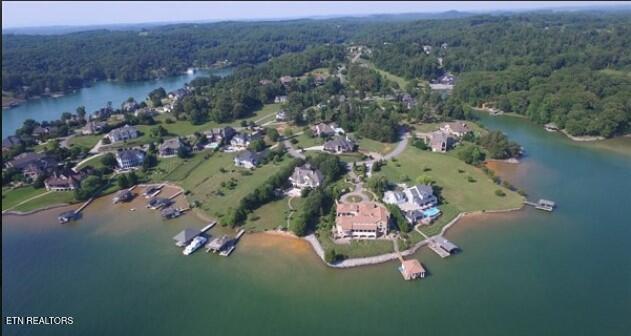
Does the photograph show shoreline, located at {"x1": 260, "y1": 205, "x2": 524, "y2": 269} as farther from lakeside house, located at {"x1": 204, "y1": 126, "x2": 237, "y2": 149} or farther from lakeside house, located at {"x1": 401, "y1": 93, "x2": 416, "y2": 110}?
lakeside house, located at {"x1": 401, "y1": 93, "x2": 416, "y2": 110}

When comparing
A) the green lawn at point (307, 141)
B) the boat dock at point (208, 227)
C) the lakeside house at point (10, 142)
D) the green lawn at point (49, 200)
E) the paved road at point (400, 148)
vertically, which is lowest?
the boat dock at point (208, 227)

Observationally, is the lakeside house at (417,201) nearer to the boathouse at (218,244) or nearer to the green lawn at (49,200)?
the boathouse at (218,244)

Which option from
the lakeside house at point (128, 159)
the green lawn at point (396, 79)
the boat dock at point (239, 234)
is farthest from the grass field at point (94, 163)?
the green lawn at point (396, 79)

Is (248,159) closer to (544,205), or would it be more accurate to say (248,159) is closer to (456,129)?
(456,129)

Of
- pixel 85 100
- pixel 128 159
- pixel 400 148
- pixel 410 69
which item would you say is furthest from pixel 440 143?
pixel 85 100

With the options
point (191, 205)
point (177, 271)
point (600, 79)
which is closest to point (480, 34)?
point (600, 79)
